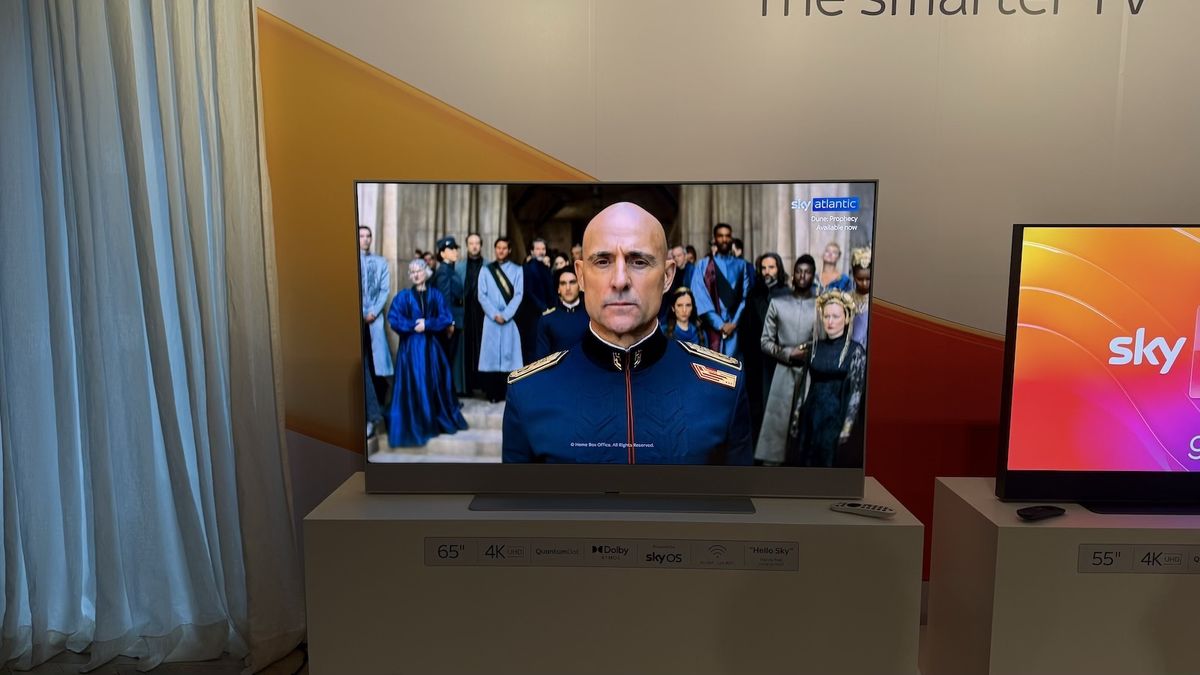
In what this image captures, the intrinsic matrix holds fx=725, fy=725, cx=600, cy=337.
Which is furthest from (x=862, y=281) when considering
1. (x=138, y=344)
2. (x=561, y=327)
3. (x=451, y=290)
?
(x=138, y=344)

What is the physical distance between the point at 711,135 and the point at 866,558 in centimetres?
137

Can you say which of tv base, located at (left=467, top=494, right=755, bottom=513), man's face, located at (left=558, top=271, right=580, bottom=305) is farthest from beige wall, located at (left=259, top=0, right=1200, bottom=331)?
tv base, located at (left=467, top=494, right=755, bottom=513)

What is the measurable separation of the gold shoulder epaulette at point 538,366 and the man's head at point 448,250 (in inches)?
13.8

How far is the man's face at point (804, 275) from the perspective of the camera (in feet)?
6.34

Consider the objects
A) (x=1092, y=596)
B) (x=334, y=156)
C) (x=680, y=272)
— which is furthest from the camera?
(x=334, y=156)

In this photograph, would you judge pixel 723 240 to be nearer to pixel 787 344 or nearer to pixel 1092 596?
pixel 787 344

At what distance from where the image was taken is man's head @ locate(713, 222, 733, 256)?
193cm

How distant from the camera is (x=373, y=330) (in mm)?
2002

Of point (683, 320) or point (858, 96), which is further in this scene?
point (858, 96)

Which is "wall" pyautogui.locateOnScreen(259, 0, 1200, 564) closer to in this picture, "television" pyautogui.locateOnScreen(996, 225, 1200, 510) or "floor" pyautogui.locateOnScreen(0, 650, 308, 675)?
"television" pyautogui.locateOnScreen(996, 225, 1200, 510)

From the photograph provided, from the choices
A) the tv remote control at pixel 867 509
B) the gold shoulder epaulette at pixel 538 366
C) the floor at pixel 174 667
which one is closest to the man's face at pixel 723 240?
the gold shoulder epaulette at pixel 538 366

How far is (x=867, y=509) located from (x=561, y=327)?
0.95 m

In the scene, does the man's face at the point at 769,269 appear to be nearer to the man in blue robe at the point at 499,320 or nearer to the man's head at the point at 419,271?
the man in blue robe at the point at 499,320

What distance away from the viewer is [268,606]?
7.66ft
